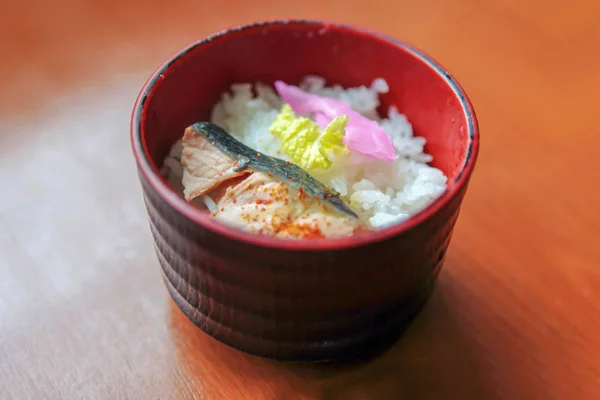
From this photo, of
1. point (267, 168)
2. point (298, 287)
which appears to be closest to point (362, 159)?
point (267, 168)

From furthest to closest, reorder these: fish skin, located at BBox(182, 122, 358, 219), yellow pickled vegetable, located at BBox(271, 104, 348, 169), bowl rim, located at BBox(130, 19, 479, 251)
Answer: yellow pickled vegetable, located at BBox(271, 104, 348, 169) → fish skin, located at BBox(182, 122, 358, 219) → bowl rim, located at BBox(130, 19, 479, 251)

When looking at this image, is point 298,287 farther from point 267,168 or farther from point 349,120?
point 349,120

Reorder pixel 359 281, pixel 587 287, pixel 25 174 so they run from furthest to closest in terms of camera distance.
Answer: pixel 25 174 < pixel 587 287 < pixel 359 281

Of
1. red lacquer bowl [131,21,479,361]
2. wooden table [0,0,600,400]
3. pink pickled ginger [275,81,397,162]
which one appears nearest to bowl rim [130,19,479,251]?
red lacquer bowl [131,21,479,361]

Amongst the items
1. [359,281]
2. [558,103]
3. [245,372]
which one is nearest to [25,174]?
[245,372]

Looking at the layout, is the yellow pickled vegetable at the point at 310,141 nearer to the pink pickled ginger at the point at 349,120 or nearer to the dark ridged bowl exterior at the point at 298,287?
the pink pickled ginger at the point at 349,120

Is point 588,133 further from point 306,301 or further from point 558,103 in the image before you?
point 306,301

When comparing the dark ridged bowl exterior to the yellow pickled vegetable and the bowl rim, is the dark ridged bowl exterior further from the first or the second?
the yellow pickled vegetable
